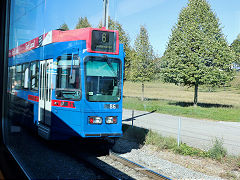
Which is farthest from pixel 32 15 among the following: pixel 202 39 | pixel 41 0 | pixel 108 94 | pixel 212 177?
pixel 202 39

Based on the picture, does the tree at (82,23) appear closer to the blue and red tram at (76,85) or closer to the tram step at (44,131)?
the blue and red tram at (76,85)

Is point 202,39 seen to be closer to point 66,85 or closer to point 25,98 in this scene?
point 66,85

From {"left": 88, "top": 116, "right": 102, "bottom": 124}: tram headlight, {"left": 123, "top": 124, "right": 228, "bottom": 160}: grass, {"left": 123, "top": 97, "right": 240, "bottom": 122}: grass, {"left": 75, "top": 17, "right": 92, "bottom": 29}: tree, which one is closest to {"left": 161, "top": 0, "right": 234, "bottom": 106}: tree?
{"left": 123, "top": 97, "right": 240, "bottom": 122}: grass

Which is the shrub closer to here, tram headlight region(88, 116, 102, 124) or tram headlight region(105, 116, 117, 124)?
tram headlight region(105, 116, 117, 124)

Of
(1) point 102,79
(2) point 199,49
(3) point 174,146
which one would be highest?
(2) point 199,49

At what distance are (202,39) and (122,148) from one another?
1190 cm

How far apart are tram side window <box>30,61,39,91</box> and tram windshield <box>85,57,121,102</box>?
1.06 metres

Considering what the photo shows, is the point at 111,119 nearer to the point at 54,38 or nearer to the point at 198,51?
the point at 54,38

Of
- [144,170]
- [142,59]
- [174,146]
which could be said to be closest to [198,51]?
[142,59]

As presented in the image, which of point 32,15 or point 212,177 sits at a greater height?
point 32,15

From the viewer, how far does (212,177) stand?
5.95 m

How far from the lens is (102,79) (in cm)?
628

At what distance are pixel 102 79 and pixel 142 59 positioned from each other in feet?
64.6

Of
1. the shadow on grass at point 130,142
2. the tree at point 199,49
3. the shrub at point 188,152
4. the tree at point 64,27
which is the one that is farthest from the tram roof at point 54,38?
the tree at point 199,49
